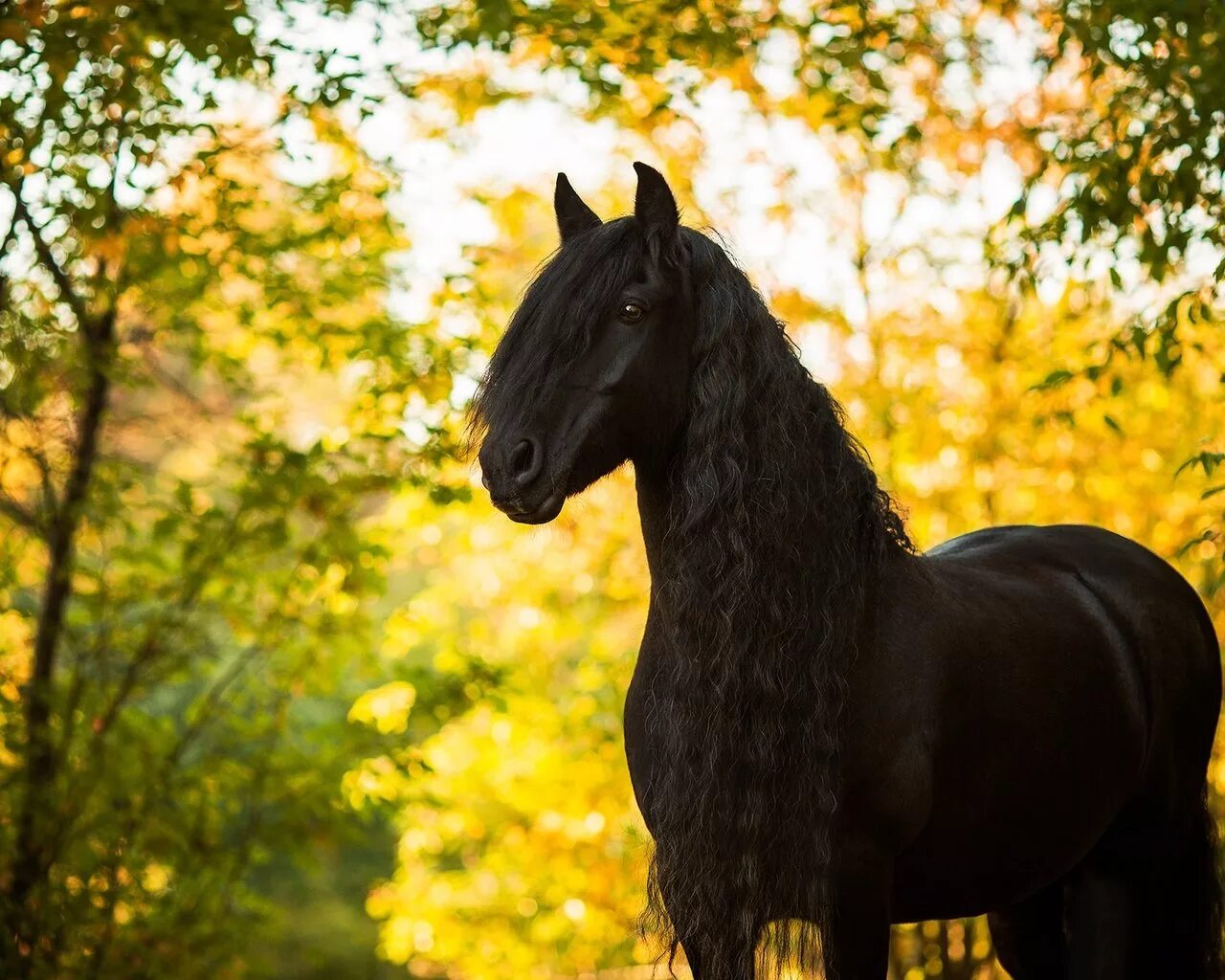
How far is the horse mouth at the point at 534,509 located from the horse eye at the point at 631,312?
352 mm

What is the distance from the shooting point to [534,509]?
2104mm

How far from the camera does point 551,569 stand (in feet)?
30.2

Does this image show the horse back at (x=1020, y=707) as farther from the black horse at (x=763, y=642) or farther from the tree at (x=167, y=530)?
the tree at (x=167, y=530)

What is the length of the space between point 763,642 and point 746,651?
1.4 inches

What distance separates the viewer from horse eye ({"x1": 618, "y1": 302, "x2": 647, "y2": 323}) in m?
2.24

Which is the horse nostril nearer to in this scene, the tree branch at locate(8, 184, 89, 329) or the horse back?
the horse back

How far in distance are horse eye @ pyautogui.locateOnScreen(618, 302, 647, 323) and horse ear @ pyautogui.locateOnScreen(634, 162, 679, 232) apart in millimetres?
168

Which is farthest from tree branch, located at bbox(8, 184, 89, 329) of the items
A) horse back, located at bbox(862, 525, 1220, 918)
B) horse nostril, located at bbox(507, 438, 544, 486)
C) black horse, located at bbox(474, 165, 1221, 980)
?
horse back, located at bbox(862, 525, 1220, 918)

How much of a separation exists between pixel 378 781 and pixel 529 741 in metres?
3.57

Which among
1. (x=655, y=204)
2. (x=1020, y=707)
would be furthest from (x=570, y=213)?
(x=1020, y=707)

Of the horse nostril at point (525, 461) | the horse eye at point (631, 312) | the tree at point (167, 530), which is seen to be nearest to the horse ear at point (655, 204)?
the horse eye at point (631, 312)

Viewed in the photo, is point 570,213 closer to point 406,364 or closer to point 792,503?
point 792,503

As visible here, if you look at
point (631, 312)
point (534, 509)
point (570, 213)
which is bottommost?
point (534, 509)

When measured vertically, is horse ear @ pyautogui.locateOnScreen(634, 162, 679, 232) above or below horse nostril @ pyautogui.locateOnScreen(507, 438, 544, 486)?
above
